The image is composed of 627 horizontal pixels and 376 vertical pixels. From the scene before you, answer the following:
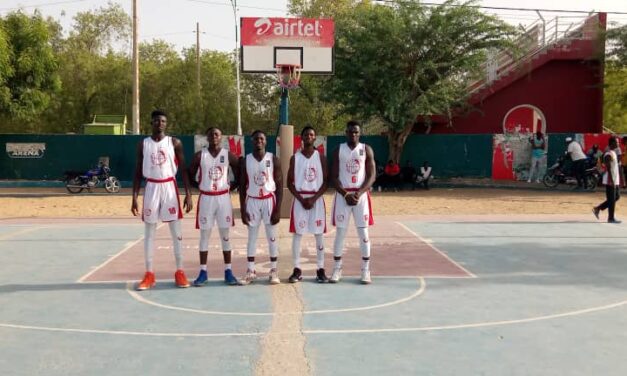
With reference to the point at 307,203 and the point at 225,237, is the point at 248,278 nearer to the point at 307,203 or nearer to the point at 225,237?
the point at 225,237

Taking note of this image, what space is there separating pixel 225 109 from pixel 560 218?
3512cm

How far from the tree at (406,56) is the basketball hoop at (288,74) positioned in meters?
9.11

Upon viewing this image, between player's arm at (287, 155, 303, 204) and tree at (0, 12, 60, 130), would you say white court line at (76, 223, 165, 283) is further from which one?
tree at (0, 12, 60, 130)

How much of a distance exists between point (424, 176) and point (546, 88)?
312 inches

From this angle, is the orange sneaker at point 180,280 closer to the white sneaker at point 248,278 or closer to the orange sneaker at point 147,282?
the orange sneaker at point 147,282

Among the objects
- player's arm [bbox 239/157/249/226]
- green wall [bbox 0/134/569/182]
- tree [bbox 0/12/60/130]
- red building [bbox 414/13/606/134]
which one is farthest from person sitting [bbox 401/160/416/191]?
player's arm [bbox 239/157/249/226]

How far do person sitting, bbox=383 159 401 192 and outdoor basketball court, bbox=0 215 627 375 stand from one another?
483 inches

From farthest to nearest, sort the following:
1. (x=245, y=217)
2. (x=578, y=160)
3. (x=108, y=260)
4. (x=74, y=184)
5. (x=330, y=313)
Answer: (x=74, y=184), (x=578, y=160), (x=108, y=260), (x=245, y=217), (x=330, y=313)

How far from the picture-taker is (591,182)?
23.6 metres

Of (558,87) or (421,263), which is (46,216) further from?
(558,87)

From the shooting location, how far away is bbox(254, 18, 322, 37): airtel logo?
655 inches

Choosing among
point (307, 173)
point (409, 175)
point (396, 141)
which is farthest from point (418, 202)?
point (307, 173)

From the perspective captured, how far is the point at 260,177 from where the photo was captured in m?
8.47

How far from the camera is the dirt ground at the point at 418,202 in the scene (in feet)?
59.8
